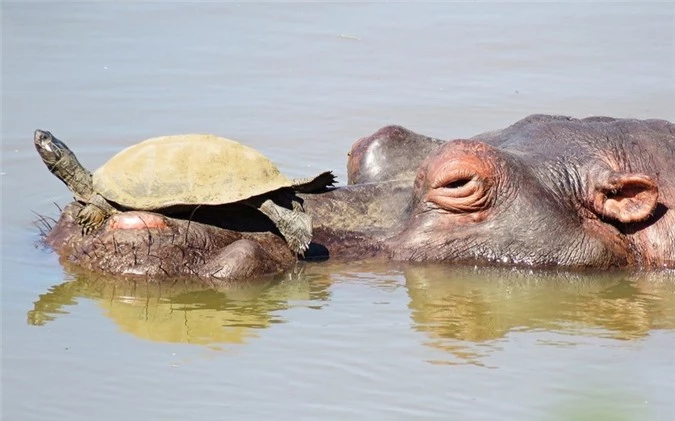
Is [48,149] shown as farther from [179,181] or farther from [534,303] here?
[534,303]

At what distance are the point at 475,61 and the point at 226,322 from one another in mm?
8194

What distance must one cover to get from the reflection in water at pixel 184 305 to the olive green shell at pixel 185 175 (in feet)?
1.65

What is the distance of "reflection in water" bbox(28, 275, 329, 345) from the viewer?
7164 millimetres

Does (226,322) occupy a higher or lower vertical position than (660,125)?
lower

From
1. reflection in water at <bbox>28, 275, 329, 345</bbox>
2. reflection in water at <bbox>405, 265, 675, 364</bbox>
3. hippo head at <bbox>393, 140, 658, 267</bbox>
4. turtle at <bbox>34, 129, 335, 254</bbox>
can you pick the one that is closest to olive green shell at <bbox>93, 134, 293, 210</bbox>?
turtle at <bbox>34, 129, 335, 254</bbox>

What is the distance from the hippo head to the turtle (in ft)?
2.32

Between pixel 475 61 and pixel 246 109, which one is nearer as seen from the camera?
pixel 246 109

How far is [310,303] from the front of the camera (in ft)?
25.3

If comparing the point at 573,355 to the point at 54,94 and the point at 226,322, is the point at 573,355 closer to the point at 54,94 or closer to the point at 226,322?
the point at 226,322

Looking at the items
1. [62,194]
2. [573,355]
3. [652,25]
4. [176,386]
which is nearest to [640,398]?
[573,355]

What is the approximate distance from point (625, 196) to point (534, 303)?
2.74 feet

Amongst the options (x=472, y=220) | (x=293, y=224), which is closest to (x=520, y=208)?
(x=472, y=220)

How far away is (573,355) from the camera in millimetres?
6883

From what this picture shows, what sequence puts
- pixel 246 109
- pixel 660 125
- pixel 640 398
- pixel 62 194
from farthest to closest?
pixel 246 109
pixel 62 194
pixel 660 125
pixel 640 398
